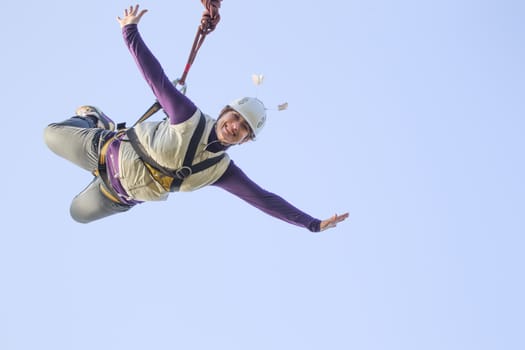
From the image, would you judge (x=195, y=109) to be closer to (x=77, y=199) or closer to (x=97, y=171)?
(x=97, y=171)

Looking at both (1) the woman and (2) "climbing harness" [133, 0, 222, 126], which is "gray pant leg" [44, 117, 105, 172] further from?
(2) "climbing harness" [133, 0, 222, 126]

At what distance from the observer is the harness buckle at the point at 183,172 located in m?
6.91

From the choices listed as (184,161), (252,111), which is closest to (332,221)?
(252,111)

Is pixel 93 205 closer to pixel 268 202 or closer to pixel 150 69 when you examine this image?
pixel 268 202

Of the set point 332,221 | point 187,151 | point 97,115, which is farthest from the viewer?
point 97,115

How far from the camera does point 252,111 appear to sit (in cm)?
714

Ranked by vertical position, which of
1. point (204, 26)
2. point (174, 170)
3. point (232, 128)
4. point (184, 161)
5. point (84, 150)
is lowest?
point (174, 170)

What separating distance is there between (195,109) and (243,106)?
2.29ft

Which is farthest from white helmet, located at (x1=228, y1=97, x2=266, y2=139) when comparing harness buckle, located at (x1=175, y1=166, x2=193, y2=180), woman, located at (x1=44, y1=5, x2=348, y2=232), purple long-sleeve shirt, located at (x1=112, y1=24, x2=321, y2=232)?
harness buckle, located at (x1=175, y1=166, x2=193, y2=180)

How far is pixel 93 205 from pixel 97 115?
4.60ft

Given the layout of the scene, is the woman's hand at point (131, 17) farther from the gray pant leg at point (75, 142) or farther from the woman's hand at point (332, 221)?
the woman's hand at point (332, 221)

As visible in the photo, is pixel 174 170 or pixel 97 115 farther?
pixel 97 115

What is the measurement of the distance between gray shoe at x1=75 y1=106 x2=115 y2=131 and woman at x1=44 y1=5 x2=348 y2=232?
0.01 metres

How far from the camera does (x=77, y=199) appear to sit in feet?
27.7
